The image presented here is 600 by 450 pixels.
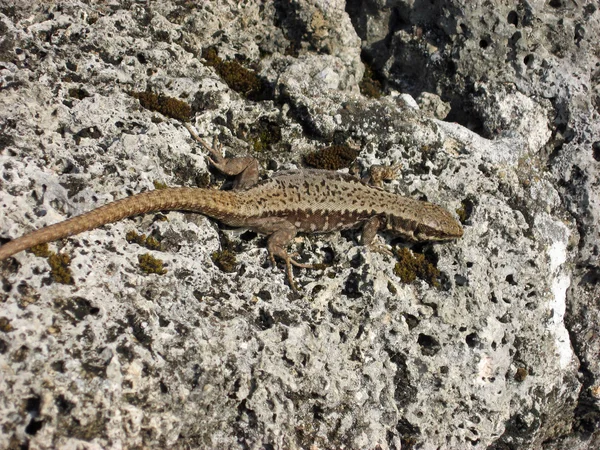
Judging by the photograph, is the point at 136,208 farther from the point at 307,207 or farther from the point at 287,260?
the point at 307,207

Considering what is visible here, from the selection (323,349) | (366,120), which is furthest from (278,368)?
(366,120)

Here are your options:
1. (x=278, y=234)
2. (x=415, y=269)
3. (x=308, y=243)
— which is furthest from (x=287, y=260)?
(x=415, y=269)

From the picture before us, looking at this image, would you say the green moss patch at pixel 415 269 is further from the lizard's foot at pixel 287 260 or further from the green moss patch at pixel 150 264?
the green moss patch at pixel 150 264

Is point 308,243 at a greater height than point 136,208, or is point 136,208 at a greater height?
point 136,208

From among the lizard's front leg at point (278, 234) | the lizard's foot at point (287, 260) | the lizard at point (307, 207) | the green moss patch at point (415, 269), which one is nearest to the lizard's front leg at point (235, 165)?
the lizard at point (307, 207)

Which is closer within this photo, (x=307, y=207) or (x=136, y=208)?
(x=136, y=208)

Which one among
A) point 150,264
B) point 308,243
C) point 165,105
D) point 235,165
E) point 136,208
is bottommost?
point 308,243

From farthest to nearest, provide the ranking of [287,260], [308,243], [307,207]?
[308,243] < [307,207] < [287,260]
